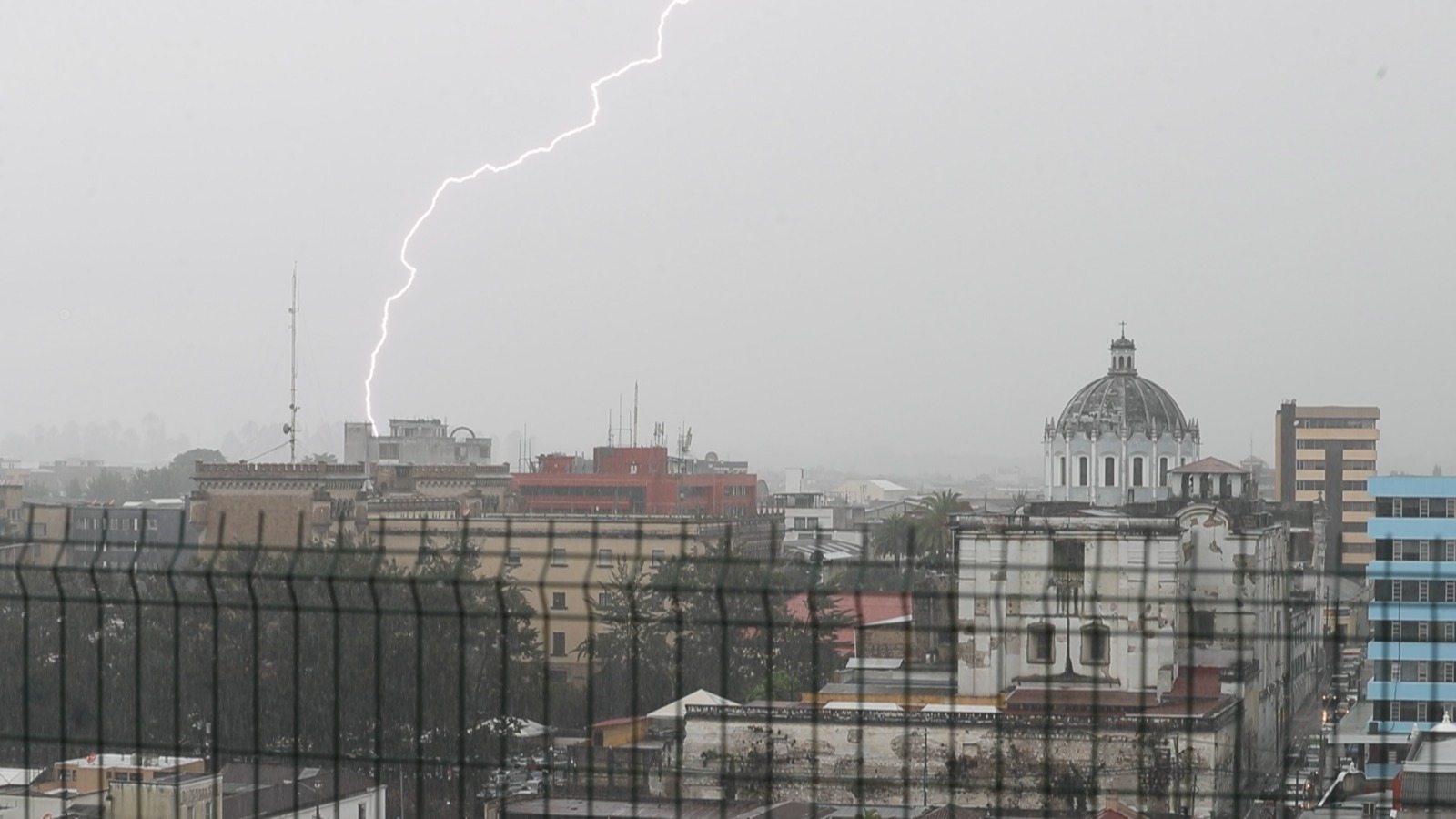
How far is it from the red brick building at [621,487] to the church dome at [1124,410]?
26.9 feet

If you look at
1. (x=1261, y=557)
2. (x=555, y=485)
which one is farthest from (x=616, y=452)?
(x=1261, y=557)

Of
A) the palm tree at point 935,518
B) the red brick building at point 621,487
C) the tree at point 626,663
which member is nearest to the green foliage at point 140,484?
the red brick building at point 621,487

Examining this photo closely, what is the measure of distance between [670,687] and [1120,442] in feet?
78.1

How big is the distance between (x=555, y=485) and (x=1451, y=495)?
26.0m

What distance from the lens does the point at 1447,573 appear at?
2.94m

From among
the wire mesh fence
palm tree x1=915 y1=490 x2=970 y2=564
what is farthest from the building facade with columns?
the wire mesh fence

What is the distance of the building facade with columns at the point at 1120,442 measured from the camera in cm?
3800

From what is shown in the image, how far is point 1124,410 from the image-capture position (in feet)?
126

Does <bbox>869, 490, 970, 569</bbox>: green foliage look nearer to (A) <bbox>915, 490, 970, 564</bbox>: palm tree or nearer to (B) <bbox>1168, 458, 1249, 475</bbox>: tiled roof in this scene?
(A) <bbox>915, 490, 970, 564</bbox>: palm tree

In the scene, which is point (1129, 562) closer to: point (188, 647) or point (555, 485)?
point (188, 647)

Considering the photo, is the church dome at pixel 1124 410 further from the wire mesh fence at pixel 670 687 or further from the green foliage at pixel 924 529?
the wire mesh fence at pixel 670 687

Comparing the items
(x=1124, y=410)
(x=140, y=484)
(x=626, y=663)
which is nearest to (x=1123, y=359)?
(x=1124, y=410)

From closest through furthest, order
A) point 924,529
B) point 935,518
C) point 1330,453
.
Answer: point 924,529, point 935,518, point 1330,453

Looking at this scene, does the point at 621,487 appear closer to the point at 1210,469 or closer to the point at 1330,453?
the point at 1210,469
